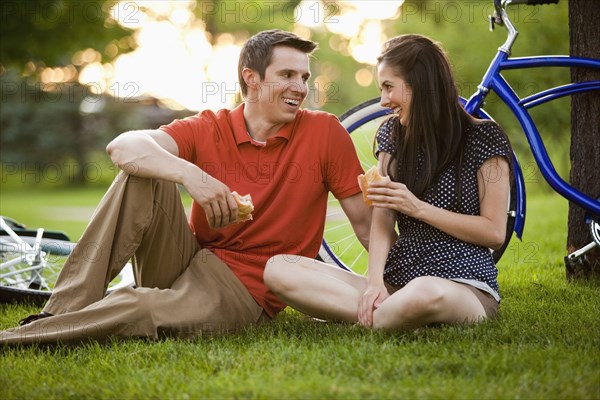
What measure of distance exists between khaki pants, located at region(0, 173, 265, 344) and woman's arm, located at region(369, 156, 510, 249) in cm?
72

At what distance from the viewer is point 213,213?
2.78 m

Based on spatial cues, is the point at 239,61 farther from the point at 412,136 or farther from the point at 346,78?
the point at 346,78

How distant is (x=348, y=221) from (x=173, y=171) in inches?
62.3

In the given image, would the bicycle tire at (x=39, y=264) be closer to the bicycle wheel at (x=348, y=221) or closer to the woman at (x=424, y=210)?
the bicycle wheel at (x=348, y=221)

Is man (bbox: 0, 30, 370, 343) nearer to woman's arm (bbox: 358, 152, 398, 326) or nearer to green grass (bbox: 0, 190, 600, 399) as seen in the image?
green grass (bbox: 0, 190, 600, 399)

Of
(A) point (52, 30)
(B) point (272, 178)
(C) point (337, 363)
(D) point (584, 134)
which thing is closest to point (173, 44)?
(A) point (52, 30)

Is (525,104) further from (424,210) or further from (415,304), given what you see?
(415,304)

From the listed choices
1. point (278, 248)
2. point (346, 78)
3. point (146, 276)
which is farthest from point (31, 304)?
point (346, 78)

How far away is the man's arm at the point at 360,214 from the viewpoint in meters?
3.15

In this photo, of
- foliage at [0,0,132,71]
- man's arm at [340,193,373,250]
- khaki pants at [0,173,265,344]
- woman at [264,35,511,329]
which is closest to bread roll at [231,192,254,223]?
woman at [264,35,511,329]

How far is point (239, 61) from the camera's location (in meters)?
3.41

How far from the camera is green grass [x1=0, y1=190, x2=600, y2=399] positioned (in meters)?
A: 2.10

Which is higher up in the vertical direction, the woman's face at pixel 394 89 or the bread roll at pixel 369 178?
the woman's face at pixel 394 89

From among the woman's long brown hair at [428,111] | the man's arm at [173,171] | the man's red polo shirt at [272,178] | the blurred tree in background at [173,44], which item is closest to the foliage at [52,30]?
the blurred tree in background at [173,44]
